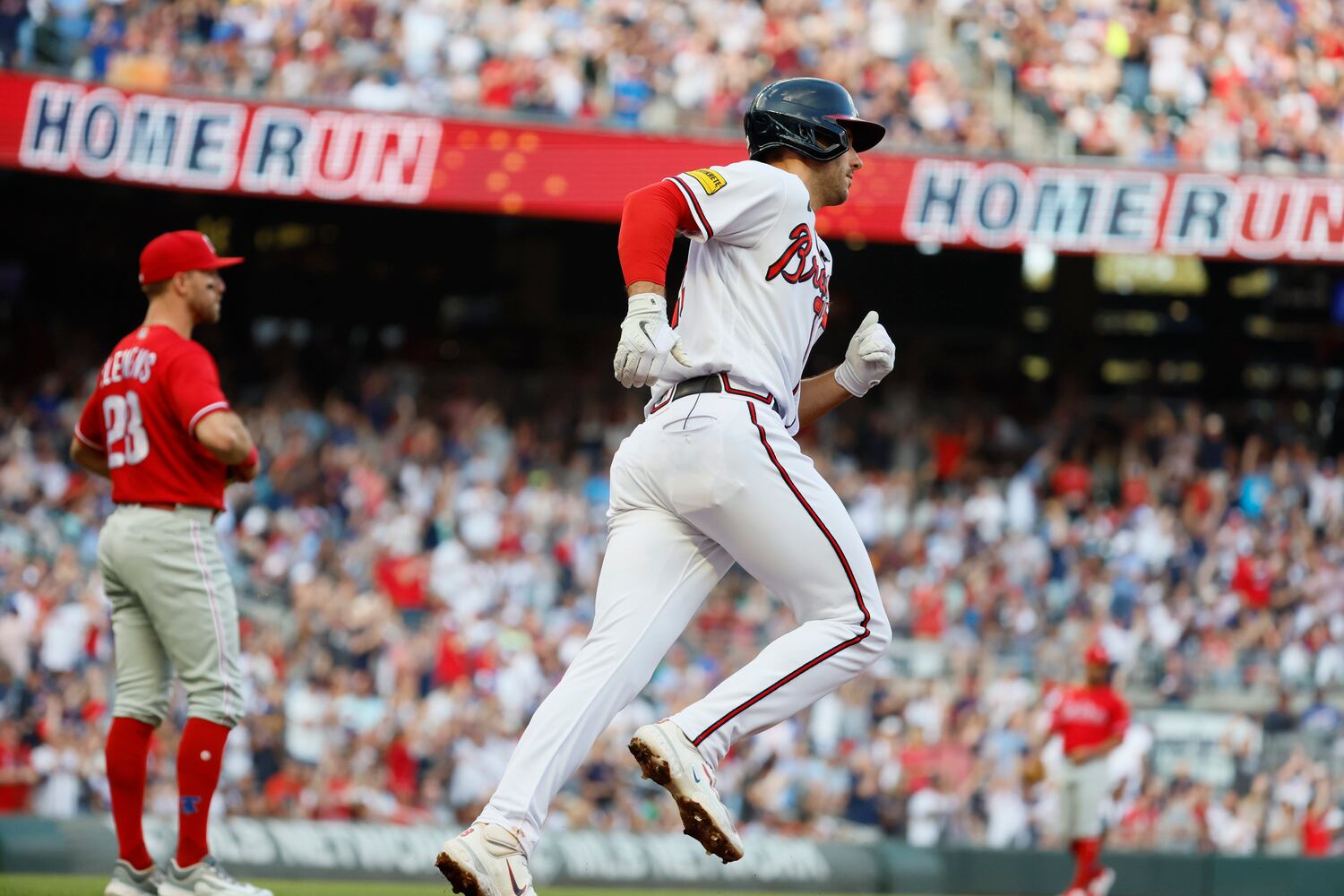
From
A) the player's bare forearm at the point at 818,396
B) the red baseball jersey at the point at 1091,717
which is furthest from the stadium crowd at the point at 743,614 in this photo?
the player's bare forearm at the point at 818,396

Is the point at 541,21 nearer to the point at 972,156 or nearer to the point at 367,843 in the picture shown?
the point at 972,156

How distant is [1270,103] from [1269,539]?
14.1 feet

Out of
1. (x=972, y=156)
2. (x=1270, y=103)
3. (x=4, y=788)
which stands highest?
(x=1270, y=103)

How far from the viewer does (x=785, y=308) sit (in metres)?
4.73

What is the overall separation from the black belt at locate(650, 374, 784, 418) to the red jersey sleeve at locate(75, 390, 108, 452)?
2095mm

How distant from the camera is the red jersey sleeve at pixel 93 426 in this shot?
5.75 metres

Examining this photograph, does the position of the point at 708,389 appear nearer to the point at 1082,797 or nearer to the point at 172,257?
the point at 172,257

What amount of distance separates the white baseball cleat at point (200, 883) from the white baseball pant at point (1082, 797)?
237 inches

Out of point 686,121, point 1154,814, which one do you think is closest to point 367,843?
point 1154,814

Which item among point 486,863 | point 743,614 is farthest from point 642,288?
point 743,614

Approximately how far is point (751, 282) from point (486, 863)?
1628 mm

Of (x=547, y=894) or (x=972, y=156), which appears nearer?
(x=547, y=894)

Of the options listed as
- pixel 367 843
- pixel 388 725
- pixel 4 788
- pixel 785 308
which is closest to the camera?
pixel 785 308

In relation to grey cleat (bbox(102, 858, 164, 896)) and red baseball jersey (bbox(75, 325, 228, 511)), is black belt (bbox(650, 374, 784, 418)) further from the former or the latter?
grey cleat (bbox(102, 858, 164, 896))
